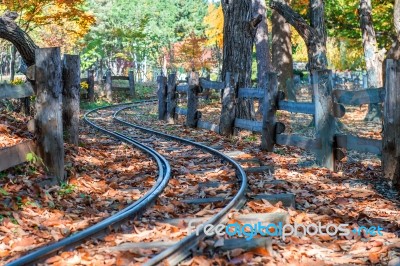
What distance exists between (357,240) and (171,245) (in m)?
1.80

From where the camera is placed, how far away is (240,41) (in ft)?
44.5

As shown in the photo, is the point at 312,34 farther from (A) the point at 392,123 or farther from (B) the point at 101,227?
(B) the point at 101,227

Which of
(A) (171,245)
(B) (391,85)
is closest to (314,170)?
(B) (391,85)

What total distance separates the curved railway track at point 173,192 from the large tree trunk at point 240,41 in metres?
2.34

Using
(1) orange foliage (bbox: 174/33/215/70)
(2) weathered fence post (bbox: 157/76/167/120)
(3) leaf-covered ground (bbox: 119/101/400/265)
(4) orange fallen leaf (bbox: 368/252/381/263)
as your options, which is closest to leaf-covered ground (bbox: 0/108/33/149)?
(3) leaf-covered ground (bbox: 119/101/400/265)

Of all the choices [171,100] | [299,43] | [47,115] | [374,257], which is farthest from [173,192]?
[299,43]

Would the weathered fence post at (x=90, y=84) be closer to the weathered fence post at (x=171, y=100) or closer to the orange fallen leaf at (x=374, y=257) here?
the weathered fence post at (x=171, y=100)

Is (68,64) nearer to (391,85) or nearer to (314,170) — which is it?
(314,170)

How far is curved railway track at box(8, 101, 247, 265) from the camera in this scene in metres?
4.45

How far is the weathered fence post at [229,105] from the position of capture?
12773 mm

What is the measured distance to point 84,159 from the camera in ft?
29.8

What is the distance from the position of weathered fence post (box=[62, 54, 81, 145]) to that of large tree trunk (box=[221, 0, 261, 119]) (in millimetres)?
4718

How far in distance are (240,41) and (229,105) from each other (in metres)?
1.81

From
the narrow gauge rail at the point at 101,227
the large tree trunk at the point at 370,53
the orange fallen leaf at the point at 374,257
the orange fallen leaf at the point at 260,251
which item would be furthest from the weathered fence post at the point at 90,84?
the orange fallen leaf at the point at 374,257
